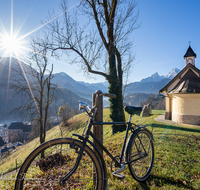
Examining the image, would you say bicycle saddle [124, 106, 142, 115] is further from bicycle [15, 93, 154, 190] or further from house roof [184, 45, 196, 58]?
house roof [184, 45, 196, 58]

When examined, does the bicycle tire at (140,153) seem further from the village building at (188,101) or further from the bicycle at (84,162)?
the village building at (188,101)

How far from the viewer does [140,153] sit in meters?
2.81

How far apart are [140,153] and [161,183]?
73cm

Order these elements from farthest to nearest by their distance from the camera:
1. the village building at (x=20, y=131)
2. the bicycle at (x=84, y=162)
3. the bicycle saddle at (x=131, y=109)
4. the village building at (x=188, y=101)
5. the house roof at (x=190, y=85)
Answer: the house roof at (x=190, y=85) → the village building at (x=188, y=101) → the village building at (x=20, y=131) → the bicycle saddle at (x=131, y=109) → the bicycle at (x=84, y=162)

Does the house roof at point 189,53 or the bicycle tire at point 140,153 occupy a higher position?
the house roof at point 189,53

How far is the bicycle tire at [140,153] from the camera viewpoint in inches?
104

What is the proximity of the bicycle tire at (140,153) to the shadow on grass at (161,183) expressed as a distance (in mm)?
100

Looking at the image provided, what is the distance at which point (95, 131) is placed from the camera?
8.29 ft

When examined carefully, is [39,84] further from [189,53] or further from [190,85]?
[189,53]

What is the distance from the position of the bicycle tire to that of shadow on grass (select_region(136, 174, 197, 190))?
0.33 feet

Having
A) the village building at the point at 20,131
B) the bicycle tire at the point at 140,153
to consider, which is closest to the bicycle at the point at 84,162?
the bicycle tire at the point at 140,153

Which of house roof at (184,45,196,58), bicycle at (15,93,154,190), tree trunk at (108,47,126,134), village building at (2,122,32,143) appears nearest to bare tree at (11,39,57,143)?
village building at (2,122,32,143)

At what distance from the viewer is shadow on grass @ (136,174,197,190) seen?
8.81 ft

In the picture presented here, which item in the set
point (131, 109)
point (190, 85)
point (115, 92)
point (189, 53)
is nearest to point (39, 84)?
point (115, 92)
